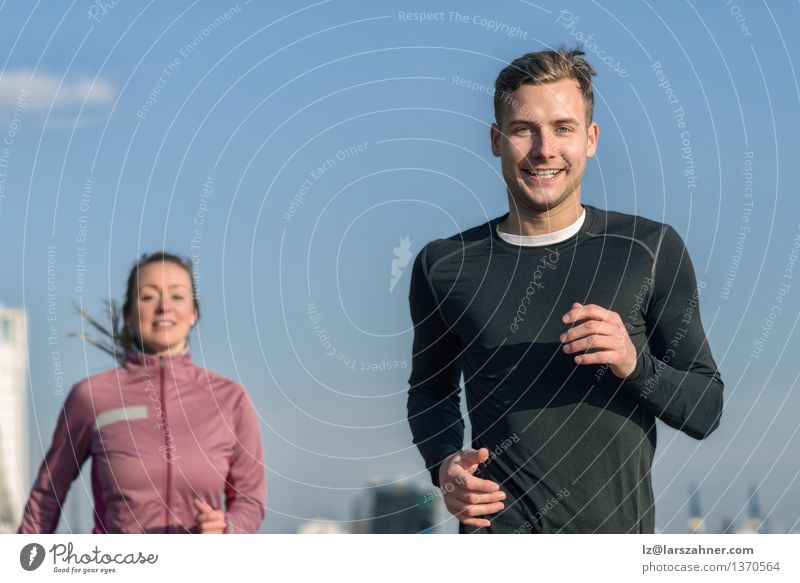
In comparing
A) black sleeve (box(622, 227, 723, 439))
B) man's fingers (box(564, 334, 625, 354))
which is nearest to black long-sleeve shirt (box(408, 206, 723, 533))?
black sleeve (box(622, 227, 723, 439))

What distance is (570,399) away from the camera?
5297 mm

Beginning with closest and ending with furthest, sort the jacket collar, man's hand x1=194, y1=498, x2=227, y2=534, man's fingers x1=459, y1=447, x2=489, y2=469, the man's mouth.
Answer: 1. man's fingers x1=459, y1=447, x2=489, y2=469
2. the man's mouth
3. man's hand x1=194, y1=498, x2=227, y2=534
4. the jacket collar

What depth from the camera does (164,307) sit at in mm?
6898

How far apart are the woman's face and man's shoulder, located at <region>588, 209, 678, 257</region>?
8.11ft

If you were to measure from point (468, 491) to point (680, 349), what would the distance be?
1.13 metres

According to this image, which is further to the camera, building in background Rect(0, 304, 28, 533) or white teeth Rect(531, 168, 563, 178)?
building in background Rect(0, 304, 28, 533)

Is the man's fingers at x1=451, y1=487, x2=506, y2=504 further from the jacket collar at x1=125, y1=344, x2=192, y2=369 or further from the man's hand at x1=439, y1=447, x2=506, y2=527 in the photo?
the jacket collar at x1=125, y1=344, x2=192, y2=369

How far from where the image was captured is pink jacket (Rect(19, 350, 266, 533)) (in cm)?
652

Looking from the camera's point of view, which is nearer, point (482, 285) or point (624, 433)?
point (624, 433)

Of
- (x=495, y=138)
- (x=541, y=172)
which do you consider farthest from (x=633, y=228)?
(x=495, y=138)

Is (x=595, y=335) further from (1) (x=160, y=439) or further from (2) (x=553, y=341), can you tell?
(1) (x=160, y=439)
